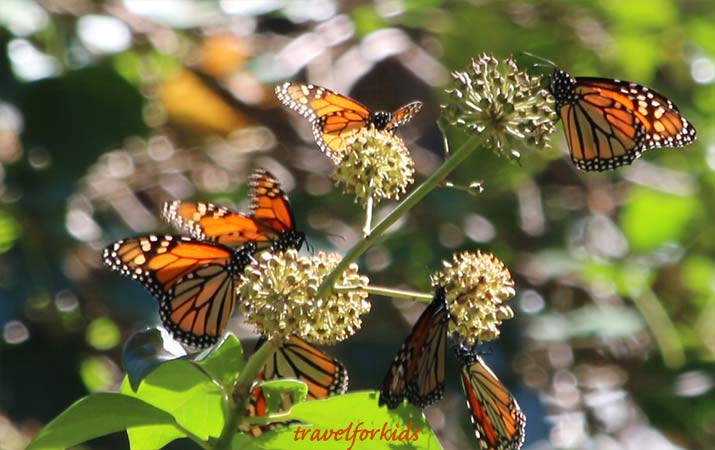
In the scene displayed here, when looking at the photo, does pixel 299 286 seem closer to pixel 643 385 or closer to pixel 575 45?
pixel 643 385

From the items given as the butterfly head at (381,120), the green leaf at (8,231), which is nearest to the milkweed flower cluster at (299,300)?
the butterfly head at (381,120)

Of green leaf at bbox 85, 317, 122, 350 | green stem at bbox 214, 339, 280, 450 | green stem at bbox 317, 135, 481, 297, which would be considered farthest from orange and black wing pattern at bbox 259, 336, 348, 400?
green leaf at bbox 85, 317, 122, 350

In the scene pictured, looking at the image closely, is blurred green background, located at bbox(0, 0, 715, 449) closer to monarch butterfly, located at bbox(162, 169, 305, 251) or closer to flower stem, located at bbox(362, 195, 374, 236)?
monarch butterfly, located at bbox(162, 169, 305, 251)

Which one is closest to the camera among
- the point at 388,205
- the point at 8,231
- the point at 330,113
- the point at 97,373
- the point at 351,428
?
the point at 351,428

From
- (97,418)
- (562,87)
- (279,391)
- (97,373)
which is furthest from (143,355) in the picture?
(97,373)

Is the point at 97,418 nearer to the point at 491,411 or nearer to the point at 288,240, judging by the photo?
the point at 288,240

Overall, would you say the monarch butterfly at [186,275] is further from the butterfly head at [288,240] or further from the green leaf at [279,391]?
the green leaf at [279,391]
